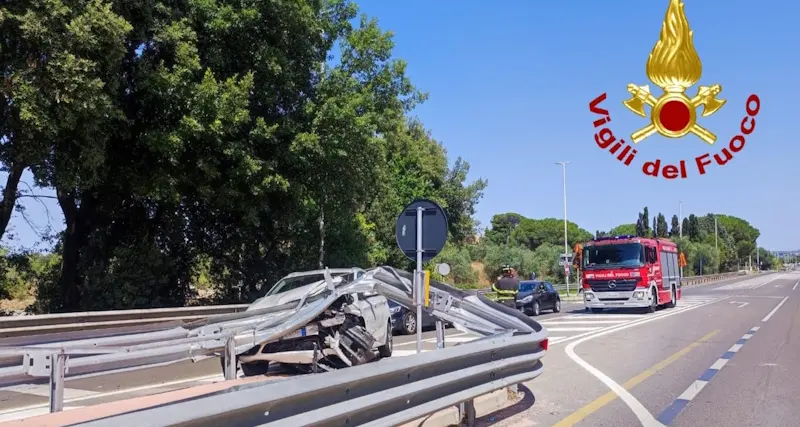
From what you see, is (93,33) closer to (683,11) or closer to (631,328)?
(683,11)

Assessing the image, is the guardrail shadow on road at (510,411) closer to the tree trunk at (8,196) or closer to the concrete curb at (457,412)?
the concrete curb at (457,412)

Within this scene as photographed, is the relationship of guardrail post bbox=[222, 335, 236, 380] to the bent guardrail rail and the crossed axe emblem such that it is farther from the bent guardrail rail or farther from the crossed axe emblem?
→ the crossed axe emblem

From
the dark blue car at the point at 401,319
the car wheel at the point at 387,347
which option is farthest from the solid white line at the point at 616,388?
the dark blue car at the point at 401,319

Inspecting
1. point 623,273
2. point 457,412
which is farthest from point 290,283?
point 623,273

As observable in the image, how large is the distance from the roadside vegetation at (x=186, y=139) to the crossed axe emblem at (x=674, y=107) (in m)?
9.47

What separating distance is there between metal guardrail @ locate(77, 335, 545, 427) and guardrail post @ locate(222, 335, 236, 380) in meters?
2.86

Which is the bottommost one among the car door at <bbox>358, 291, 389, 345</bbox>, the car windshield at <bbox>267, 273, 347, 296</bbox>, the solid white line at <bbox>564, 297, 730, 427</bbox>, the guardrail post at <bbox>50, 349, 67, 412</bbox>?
the solid white line at <bbox>564, 297, 730, 427</bbox>

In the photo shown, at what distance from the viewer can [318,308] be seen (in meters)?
7.75

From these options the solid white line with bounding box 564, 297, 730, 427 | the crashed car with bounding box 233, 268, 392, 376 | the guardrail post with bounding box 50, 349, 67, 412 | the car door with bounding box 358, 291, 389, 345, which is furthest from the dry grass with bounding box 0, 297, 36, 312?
the guardrail post with bounding box 50, 349, 67, 412

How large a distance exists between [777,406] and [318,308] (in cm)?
578

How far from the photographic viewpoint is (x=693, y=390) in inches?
359

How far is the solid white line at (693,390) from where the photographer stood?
Result: 8.65 metres

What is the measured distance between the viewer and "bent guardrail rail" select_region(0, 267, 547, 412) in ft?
19.6

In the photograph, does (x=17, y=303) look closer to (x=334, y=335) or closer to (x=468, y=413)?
(x=334, y=335)
